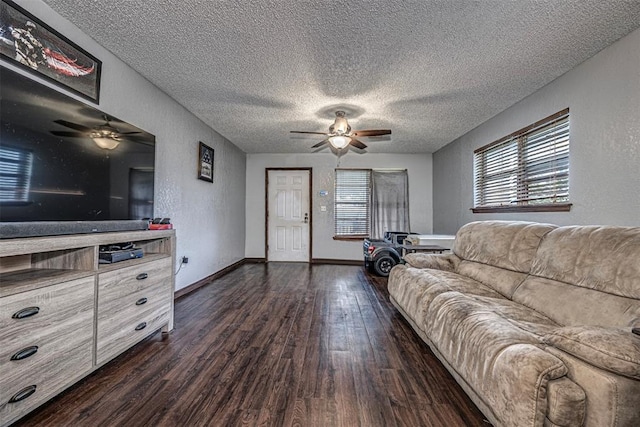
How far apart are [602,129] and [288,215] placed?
4.86 metres

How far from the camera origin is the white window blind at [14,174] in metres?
1.40

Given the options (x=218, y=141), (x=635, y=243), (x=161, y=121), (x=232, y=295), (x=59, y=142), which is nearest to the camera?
(x=635, y=243)

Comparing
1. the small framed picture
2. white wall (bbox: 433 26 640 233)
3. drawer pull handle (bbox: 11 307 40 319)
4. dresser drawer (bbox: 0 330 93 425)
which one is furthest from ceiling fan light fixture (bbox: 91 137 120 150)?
white wall (bbox: 433 26 640 233)

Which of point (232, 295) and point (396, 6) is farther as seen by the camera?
point (232, 295)

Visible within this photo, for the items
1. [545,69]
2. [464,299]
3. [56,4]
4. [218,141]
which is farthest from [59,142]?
[545,69]

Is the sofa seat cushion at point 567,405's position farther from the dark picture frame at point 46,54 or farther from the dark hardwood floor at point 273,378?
the dark picture frame at point 46,54

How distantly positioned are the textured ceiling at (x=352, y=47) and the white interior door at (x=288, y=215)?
2.55m

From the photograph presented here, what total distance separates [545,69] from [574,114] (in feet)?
1.55

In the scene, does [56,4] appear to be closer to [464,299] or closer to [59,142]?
[59,142]

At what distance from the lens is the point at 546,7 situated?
180 cm

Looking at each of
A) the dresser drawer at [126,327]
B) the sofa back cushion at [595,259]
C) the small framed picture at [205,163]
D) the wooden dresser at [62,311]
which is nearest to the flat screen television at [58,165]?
the wooden dresser at [62,311]

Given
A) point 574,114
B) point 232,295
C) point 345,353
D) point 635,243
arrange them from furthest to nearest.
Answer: point 232,295 → point 574,114 → point 345,353 → point 635,243

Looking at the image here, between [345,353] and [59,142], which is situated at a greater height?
[59,142]

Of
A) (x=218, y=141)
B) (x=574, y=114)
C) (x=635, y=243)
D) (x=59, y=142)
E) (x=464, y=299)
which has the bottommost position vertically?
(x=464, y=299)
